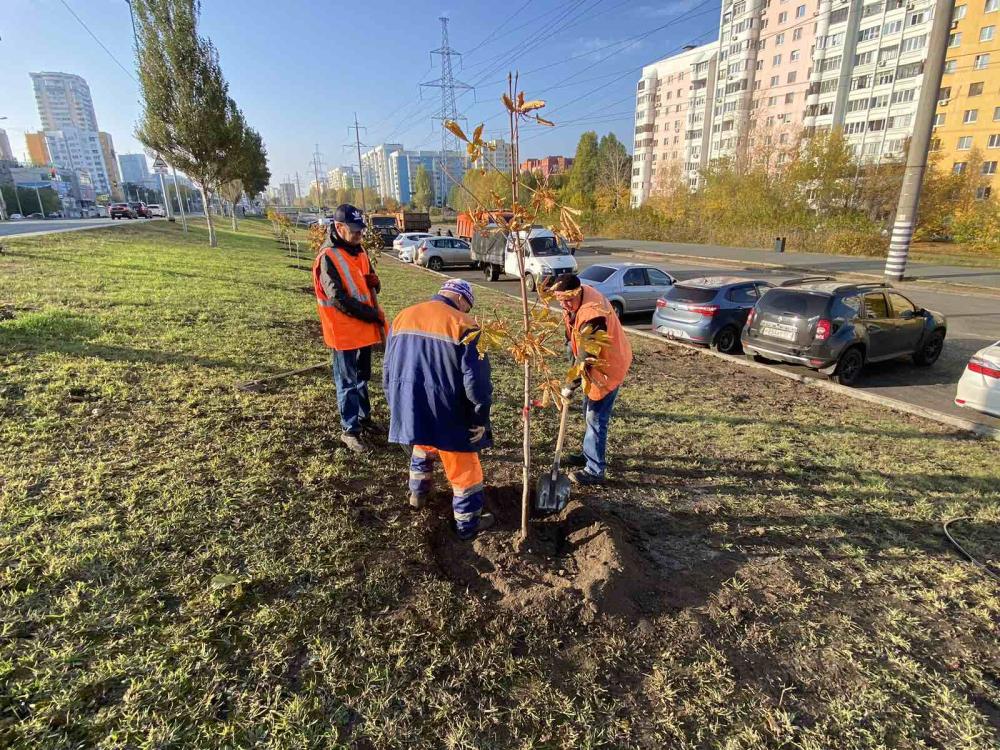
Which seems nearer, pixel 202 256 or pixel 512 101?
pixel 512 101

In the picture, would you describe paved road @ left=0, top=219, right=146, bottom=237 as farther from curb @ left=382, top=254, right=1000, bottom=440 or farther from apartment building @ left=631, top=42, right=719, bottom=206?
apartment building @ left=631, top=42, right=719, bottom=206

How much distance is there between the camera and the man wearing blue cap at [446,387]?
9.25 feet

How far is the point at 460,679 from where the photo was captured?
2.18 meters

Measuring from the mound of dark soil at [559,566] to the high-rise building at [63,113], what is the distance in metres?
134

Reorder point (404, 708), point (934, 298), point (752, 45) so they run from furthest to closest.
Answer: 1. point (752, 45)
2. point (934, 298)
3. point (404, 708)

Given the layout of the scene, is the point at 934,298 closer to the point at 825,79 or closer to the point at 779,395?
the point at 779,395

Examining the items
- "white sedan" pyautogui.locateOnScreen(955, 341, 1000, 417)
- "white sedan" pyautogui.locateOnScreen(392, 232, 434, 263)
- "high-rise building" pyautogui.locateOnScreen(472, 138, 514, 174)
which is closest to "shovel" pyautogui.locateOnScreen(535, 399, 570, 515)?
"high-rise building" pyautogui.locateOnScreen(472, 138, 514, 174)

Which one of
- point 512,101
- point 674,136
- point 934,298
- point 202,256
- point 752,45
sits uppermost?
point 752,45

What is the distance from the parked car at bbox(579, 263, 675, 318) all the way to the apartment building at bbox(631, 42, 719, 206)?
172 feet

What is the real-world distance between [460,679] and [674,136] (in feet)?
274

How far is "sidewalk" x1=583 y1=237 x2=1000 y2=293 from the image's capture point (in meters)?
17.8

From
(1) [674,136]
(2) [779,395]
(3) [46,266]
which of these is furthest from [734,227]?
(1) [674,136]

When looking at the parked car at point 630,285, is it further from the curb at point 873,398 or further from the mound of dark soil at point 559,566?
the mound of dark soil at point 559,566

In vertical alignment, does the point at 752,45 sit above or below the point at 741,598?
above
